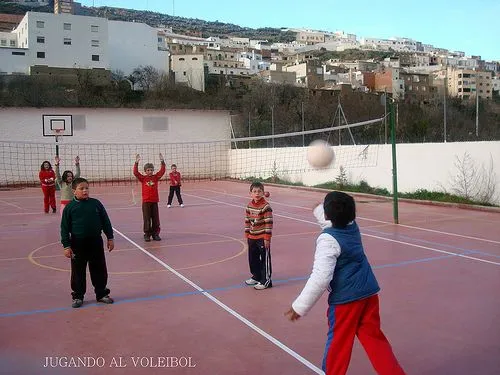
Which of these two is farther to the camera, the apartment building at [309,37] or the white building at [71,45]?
the apartment building at [309,37]

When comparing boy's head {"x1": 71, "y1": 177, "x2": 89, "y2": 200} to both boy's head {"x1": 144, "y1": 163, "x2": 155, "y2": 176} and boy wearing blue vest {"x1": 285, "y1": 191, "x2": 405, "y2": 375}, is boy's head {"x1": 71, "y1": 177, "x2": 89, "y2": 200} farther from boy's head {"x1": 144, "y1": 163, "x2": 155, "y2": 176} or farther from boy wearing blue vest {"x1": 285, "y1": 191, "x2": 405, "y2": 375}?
boy's head {"x1": 144, "y1": 163, "x2": 155, "y2": 176}

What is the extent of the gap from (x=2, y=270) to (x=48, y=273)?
2.71 feet

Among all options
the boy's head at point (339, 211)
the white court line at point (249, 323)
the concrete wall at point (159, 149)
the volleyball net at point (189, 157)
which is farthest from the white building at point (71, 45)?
the boy's head at point (339, 211)

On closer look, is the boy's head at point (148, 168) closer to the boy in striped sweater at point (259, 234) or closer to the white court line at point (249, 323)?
the white court line at point (249, 323)

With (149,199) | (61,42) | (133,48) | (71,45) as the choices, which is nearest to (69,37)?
(71,45)

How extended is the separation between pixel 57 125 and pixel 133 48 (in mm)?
44702

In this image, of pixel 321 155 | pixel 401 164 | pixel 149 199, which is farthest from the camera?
pixel 321 155

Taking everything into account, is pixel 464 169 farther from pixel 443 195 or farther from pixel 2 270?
pixel 2 270

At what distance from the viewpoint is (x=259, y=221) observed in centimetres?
608

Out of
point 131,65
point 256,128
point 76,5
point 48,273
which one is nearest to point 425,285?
point 48,273

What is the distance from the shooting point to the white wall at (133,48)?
222ft

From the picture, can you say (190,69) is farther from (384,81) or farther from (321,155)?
(321,155)

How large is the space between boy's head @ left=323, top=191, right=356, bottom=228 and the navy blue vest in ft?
0.17

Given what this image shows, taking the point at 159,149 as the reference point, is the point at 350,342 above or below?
below
